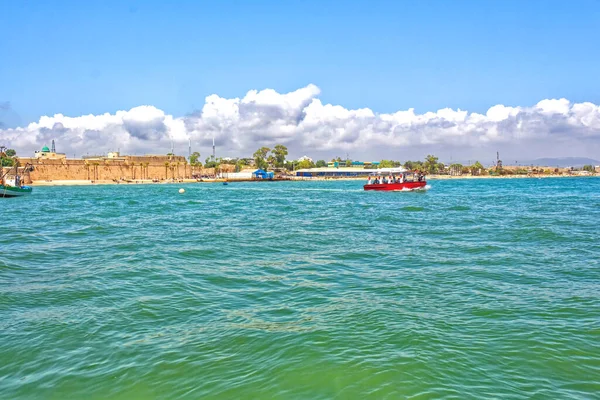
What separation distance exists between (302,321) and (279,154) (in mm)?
171644

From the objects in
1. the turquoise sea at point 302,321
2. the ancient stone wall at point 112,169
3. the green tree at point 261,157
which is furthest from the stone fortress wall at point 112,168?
the turquoise sea at point 302,321

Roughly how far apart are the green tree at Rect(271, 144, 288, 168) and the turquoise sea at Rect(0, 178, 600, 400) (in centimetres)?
16340

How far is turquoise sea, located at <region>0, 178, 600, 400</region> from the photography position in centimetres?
533

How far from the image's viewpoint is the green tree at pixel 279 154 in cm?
17775

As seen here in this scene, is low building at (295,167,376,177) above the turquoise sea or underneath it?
above

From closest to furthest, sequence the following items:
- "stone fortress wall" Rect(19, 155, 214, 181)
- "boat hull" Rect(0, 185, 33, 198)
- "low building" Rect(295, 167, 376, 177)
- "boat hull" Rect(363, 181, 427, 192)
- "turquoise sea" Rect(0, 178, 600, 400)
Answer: "turquoise sea" Rect(0, 178, 600, 400) → "boat hull" Rect(0, 185, 33, 198) → "boat hull" Rect(363, 181, 427, 192) → "stone fortress wall" Rect(19, 155, 214, 181) → "low building" Rect(295, 167, 376, 177)

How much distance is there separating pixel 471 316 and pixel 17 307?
792 centimetres

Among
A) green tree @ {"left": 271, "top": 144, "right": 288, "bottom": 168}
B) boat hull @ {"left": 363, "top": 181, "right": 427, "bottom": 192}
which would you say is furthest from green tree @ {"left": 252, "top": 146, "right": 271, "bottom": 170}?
boat hull @ {"left": 363, "top": 181, "right": 427, "bottom": 192}

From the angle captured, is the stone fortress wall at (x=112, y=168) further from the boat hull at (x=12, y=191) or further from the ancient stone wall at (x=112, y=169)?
the boat hull at (x=12, y=191)

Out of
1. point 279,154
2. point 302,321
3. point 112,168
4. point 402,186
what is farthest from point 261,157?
point 302,321

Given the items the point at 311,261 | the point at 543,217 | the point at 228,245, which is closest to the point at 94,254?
the point at 228,245

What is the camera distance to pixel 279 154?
177750mm

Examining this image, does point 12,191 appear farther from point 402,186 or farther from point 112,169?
point 112,169

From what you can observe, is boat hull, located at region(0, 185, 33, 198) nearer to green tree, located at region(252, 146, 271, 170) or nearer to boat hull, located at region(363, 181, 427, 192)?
boat hull, located at region(363, 181, 427, 192)
